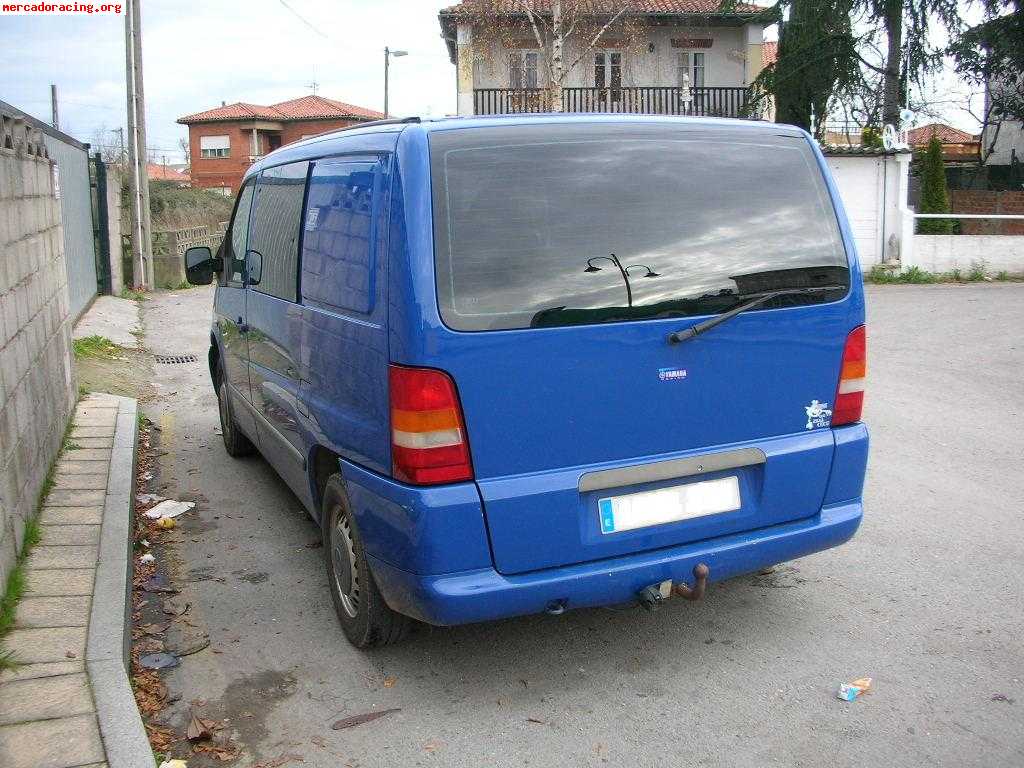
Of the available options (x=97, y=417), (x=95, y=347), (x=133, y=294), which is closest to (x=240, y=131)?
(x=133, y=294)

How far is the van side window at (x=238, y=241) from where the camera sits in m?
6.12

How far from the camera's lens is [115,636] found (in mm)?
3955

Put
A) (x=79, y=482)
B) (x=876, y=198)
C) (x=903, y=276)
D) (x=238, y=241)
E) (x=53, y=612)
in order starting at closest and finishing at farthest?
1. (x=53, y=612)
2. (x=79, y=482)
3. (x=238, y=241)
4. (x=903, y=276)
5. (x=876, y=198)

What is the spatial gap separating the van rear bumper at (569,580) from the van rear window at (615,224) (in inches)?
34.2

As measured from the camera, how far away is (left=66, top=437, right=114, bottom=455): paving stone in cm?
682

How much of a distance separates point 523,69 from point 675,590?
3198 centimetres

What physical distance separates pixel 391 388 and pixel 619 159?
3.84 ft

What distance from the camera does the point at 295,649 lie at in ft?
14.0

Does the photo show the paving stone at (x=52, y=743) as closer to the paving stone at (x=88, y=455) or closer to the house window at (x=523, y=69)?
the paving stone at (x=88, y=455)

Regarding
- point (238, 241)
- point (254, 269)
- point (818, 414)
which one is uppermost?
point (238, 241)

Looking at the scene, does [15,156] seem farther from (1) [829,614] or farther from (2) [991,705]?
(2) [991,705]

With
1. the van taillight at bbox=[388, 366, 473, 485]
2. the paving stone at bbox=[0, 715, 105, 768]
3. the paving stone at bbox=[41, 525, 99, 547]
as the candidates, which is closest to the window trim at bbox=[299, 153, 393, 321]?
the van taillight at bbox=[388, 366, 473, 485]

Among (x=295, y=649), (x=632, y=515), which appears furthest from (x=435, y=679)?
(x=632, y=515)

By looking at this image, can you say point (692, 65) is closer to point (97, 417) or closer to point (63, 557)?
point (97, 417)
